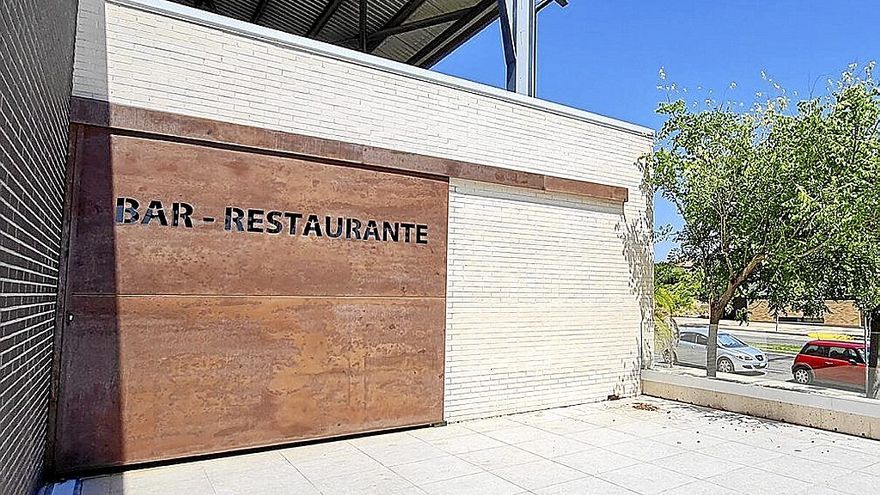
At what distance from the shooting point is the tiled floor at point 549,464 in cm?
494

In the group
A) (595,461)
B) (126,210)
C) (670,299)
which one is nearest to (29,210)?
(126,210)

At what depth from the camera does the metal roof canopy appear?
12.2 metres

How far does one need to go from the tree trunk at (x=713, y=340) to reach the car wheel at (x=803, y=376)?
41.6 inches

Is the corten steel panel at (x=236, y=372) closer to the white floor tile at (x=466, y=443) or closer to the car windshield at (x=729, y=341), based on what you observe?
the white floor tile at (x=466, y=443)

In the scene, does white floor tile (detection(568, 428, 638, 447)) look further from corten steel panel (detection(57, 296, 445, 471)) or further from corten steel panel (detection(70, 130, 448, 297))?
corten steel panel (detection(70, 130, 448, 297))

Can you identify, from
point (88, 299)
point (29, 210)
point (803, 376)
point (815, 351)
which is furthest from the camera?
point (815, 351)

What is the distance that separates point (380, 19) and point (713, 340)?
9427 millimetres

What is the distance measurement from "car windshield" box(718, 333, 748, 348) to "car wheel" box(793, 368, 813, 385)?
34.5 inches

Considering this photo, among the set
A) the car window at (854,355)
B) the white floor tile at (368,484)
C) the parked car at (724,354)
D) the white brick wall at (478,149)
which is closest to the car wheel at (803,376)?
the parked car at (724,354)

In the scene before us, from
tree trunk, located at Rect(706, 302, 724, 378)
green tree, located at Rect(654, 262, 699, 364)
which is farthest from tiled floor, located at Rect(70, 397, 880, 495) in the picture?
green tree, located at Rect(654, 262, 699, 364)

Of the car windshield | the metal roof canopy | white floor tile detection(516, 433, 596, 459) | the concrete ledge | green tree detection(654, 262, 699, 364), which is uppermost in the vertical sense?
the metal roof canopy

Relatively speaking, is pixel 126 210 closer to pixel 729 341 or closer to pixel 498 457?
pixel 498 457

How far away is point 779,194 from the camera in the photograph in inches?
319

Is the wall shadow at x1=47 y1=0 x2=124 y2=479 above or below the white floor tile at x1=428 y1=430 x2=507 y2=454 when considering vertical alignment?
above
